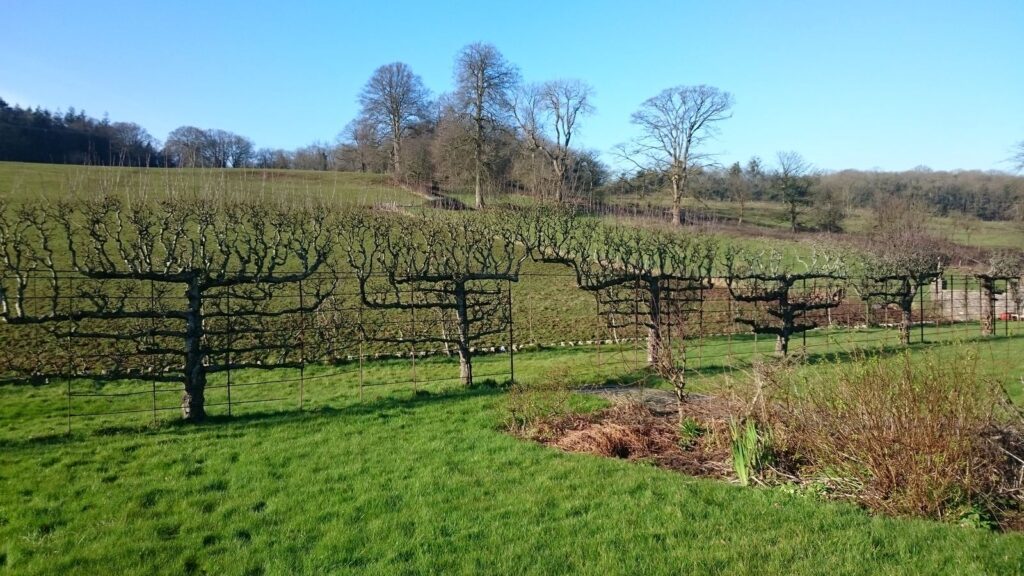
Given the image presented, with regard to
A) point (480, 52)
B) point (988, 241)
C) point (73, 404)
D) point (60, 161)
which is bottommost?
point (73, 404)

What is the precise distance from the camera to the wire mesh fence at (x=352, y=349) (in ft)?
33.3

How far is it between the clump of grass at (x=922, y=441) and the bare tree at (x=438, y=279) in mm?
7032

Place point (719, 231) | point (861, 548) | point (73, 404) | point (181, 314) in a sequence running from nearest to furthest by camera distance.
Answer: point (861, 548) → point (181, 314) → point (73, 404) → point (719, 231)

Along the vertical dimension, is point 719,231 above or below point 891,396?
above

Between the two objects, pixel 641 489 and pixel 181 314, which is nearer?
pixel 641 489

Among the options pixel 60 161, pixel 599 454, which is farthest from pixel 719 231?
pixel 60 161

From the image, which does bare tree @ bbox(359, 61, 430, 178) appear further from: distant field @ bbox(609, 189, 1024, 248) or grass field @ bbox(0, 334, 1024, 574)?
grass field @ bbox(0, 334, 1024, 574)

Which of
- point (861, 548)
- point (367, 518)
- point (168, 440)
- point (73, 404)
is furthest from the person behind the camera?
point (73, 404)

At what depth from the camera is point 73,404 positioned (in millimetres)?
10930

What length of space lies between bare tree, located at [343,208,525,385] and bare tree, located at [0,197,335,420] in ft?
4.78

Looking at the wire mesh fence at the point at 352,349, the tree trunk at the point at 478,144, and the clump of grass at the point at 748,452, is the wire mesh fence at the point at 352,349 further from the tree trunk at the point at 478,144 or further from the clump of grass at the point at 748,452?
the tree trunk at the point at 478,144

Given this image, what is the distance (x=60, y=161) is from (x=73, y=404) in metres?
47.3

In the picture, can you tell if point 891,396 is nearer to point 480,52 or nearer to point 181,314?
point 181,314

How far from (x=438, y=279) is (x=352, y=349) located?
610cm
